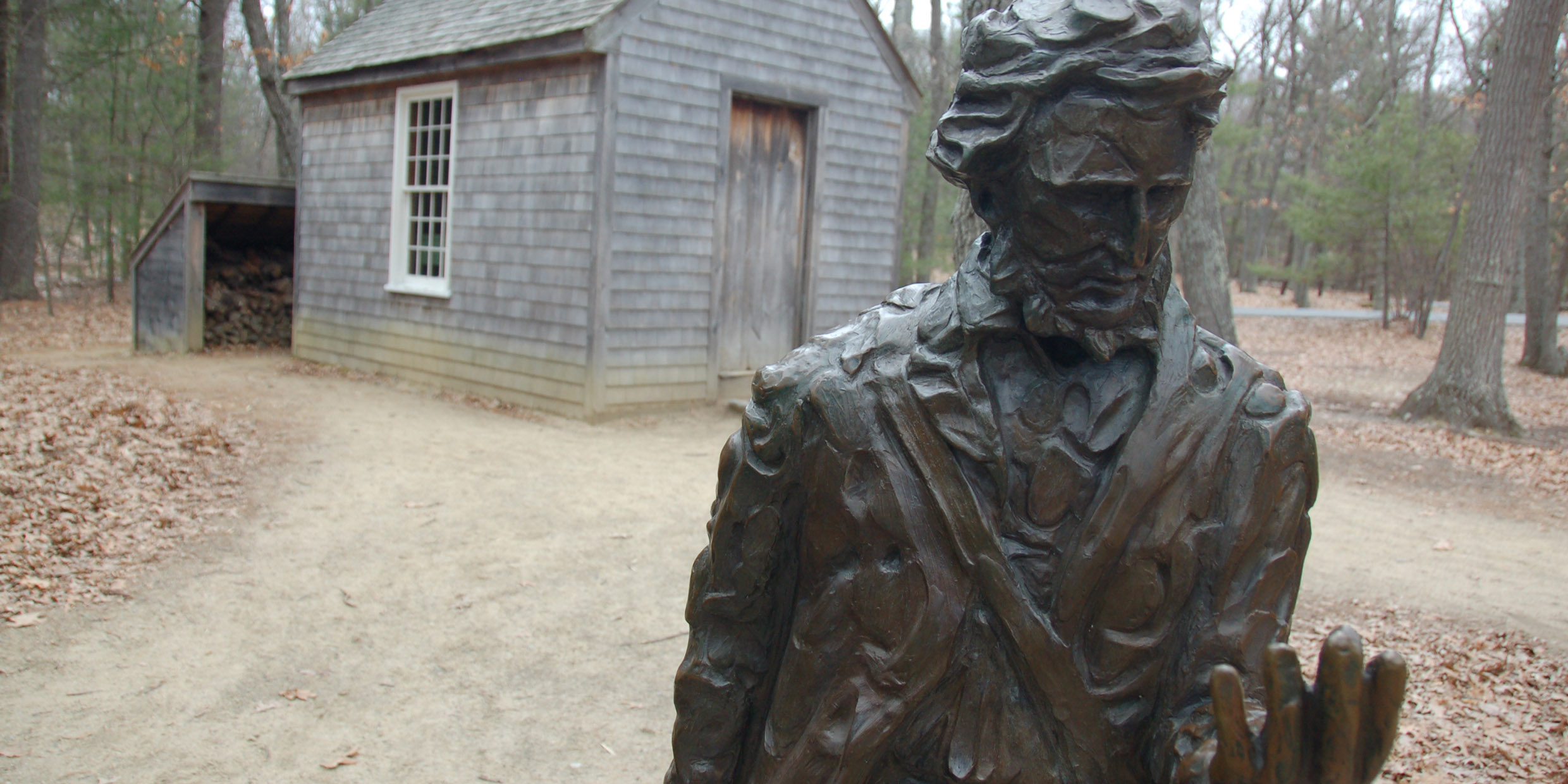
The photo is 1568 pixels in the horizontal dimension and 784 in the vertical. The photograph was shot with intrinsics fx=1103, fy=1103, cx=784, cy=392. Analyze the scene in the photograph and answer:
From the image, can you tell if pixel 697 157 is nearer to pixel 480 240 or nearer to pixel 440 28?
pixel 480 240

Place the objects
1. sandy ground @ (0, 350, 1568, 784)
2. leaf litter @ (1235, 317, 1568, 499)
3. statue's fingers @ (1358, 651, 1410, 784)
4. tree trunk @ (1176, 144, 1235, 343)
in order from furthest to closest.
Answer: leaf litter @ (1235, 317, 1568, 499) < tree trunk @ (1176, 144, 1235, 343) < sandy ground @ (0, 350, 1568, 784) < statue's fingers @ (1358, 651, 1410, 784)

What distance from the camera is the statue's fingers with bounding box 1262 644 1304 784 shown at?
1.22 m

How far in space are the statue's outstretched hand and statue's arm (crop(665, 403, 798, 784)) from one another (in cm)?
71

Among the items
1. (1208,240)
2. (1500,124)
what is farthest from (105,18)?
(1500,124)

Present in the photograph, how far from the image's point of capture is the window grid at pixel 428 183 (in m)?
12.6

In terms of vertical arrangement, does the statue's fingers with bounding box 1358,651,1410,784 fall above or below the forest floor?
above

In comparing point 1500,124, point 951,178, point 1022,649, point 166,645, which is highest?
point 1500,124

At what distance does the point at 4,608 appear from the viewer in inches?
221

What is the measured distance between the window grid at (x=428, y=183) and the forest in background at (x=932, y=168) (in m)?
5.92

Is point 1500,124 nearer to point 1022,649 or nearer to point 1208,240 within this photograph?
point 1208,240

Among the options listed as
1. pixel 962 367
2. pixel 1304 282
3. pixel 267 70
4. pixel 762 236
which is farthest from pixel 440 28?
pixel 1304 282

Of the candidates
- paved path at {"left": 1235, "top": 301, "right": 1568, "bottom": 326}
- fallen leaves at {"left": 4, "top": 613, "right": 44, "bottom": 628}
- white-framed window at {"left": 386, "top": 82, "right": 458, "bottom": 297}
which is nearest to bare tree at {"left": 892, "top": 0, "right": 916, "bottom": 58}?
paved path at {"left": 1235, "top": 301, "right": 1568, "bottom": 326}

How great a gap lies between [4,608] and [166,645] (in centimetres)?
95

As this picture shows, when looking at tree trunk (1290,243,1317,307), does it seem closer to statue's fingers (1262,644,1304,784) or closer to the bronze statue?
the bronze statue
